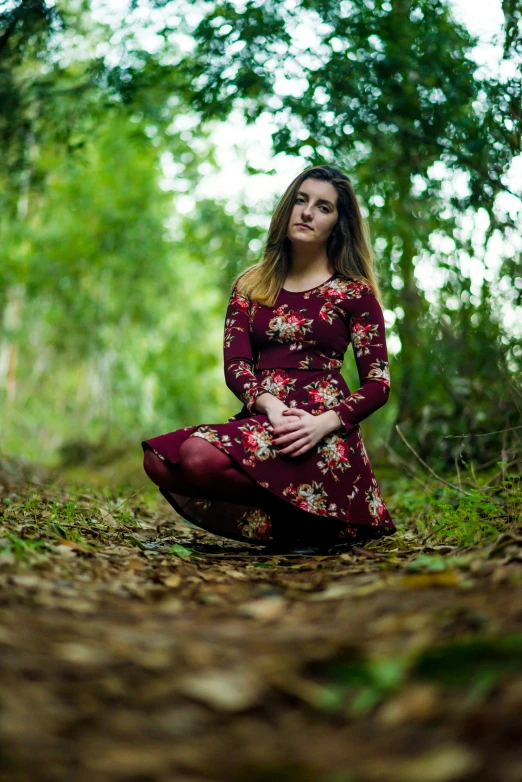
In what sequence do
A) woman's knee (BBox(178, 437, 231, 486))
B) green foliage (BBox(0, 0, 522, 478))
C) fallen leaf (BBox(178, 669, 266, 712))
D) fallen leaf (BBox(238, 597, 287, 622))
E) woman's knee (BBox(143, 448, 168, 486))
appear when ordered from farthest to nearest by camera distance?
green foliage (BBox(0, 0, 522, 478))
woman's knee (BBox(143, 448, 168, 486))
woman's knee (BBox(178, 437, 231, 486))
fallen leaf (BBox(238, 597, 287, 622))
fallen leaf (BBox(178, 669, 266, 712))

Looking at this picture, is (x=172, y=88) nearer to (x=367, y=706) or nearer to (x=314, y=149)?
(x=314, y=149)

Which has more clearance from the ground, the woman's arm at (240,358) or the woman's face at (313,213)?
the woman's face at (313,213)

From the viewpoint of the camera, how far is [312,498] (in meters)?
2.62

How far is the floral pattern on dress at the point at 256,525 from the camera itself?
2.73m

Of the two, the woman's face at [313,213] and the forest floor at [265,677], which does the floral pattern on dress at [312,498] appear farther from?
the woman's face at [313,213]

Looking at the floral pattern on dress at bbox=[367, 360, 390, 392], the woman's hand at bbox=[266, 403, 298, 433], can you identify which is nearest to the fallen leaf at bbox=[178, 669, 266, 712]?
the woman's hand at bbox=[266, 403, 298, 433]

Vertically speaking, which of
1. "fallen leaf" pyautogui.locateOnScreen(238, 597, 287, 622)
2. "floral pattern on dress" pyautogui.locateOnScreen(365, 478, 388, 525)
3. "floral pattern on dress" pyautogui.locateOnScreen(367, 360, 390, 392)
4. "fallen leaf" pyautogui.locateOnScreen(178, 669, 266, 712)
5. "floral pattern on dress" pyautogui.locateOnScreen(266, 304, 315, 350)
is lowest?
"floral pattern on dress" pyautogui.locateOnScreen(365, 478, 388, 525)

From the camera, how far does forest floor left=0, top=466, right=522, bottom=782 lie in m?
0.96

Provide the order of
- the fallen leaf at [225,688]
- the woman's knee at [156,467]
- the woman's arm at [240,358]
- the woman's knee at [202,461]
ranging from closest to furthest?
1. the fallen leaf at [225,688]
2. the woman's knee at [202,461]
3. the woman's knee at [156,467]
4. the woman's arm at [240,358]

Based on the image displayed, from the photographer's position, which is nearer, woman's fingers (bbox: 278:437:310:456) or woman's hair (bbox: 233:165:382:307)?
woman's fingers (bbox: 278:437:310:456)

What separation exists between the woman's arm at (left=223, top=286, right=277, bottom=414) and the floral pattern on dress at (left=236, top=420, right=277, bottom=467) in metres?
0.12

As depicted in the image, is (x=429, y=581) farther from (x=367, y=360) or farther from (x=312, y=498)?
(x=367, y=360)

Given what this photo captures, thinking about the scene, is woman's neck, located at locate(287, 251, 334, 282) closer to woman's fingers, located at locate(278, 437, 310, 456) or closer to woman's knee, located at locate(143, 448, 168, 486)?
woman's fingers, located at locate(278, 437, 310, 456)

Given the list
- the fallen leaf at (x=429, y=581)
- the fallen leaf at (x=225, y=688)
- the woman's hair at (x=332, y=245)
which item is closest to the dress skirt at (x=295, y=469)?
the woman's hair at (x=332, y=245)
